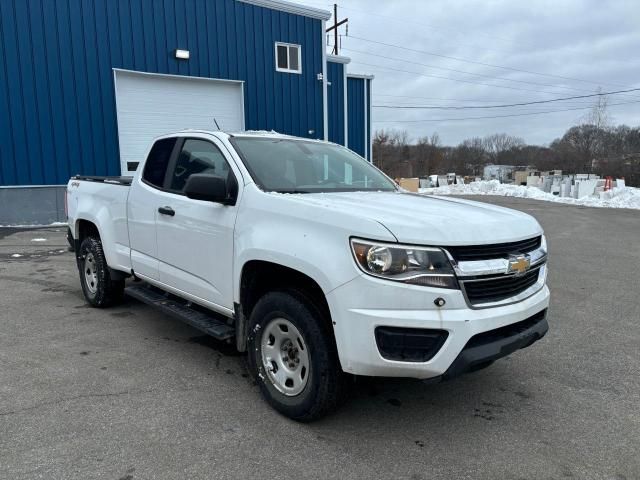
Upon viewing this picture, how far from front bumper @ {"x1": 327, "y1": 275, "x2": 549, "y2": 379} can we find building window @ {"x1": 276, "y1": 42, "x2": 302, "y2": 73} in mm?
14812

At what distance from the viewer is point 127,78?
13.9 metres

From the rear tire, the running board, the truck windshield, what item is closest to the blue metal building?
the rear tire

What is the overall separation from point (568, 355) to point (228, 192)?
331cm

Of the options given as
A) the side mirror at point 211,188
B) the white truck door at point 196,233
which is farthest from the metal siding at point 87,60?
the side mirror at point 211,188

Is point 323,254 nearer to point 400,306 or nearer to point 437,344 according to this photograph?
point 400,306

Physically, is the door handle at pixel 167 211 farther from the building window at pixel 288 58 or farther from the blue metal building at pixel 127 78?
the building window at pixel 288 58

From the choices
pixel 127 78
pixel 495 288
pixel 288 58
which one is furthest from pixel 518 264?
pixel 288 58

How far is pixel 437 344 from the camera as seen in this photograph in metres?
2.75

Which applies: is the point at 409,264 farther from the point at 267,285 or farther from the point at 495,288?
the point at 267,285

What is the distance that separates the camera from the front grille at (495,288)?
2.86 metres

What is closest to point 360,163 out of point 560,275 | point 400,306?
point 400,306

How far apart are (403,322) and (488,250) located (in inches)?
27.7

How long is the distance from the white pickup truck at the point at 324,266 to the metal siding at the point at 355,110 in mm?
16048

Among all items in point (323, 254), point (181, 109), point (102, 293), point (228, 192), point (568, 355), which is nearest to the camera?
Result: point (323, 254)
